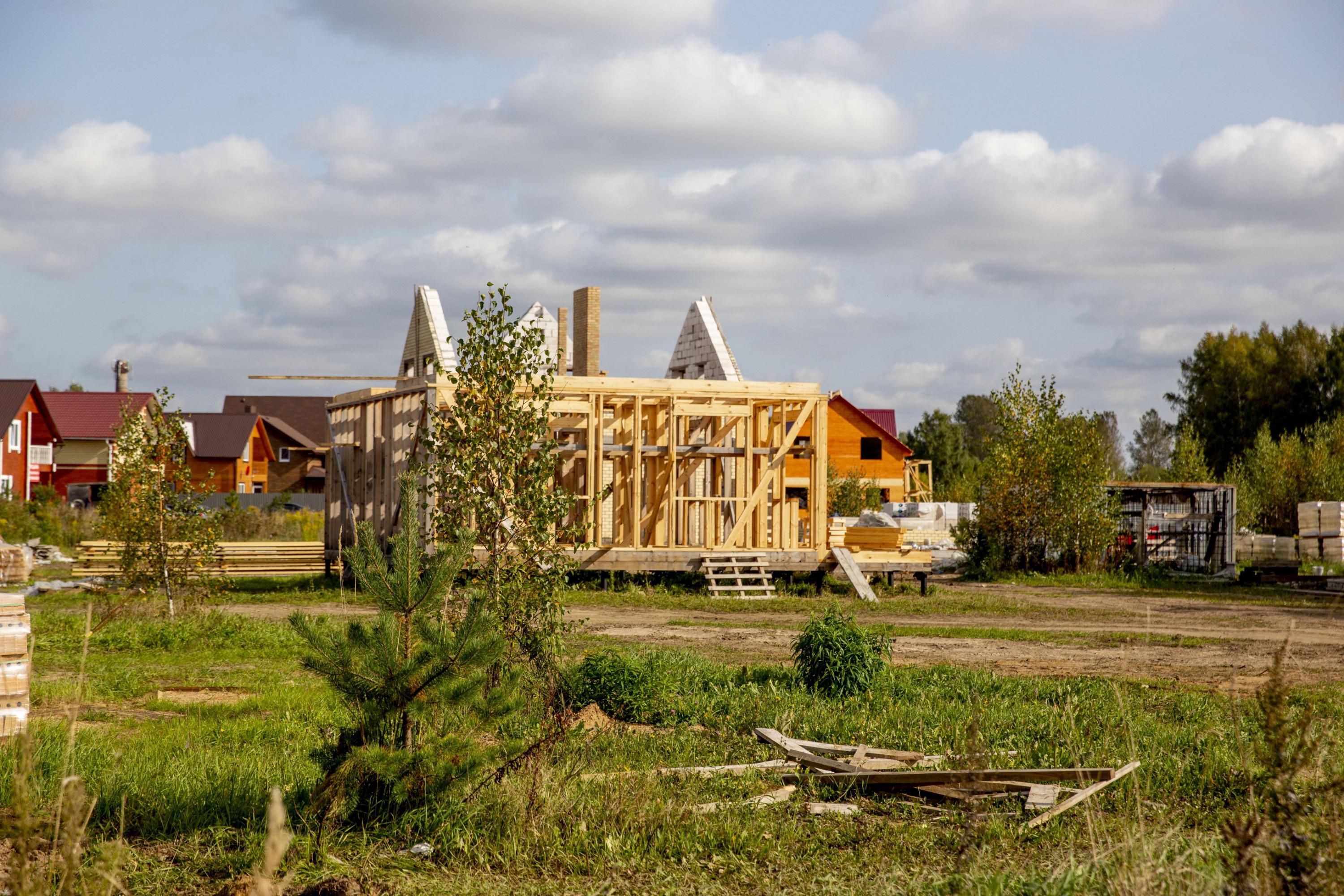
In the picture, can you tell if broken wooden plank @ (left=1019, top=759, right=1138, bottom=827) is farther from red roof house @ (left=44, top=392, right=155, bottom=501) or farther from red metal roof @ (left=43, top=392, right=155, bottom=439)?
A: red roof house @ (left=44, top=392, right=155, bottom=501)

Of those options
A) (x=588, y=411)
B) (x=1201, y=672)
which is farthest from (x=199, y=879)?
(x=588, y=411)

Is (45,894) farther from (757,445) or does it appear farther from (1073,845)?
(757,445)

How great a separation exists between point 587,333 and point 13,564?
11418 mm

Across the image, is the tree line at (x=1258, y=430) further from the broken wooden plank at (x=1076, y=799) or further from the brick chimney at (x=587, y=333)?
the broken wooden plank at (x=1076, y=799)

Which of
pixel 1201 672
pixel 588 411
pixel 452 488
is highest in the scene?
pixel 588 411

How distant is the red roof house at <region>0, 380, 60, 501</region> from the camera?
3859 cm

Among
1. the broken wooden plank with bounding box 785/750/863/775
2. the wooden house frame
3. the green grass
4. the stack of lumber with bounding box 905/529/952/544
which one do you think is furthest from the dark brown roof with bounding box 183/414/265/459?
the broken wooden plank with bounding box 785/750/863/775

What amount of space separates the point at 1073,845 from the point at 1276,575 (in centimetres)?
2345

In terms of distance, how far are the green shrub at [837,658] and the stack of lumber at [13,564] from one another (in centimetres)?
1590

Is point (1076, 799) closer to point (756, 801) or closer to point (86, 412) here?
point (756, 801)

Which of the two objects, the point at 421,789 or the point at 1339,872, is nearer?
the point at 1339,872

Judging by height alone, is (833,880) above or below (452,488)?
below

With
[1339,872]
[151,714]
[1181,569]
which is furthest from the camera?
[1181,569]

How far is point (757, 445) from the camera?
22.0 meters
